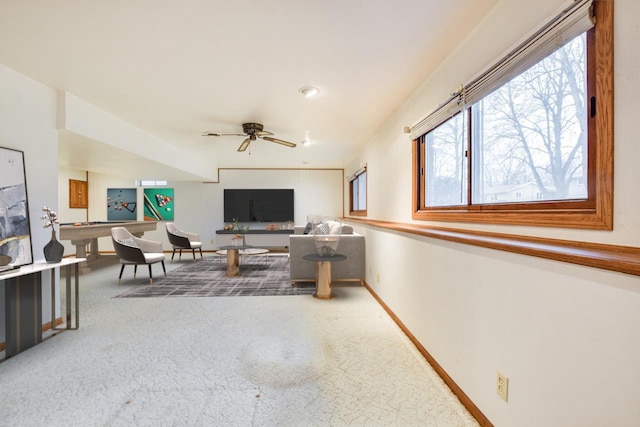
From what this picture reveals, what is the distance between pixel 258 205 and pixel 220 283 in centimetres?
383

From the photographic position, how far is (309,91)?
2873 millimetres

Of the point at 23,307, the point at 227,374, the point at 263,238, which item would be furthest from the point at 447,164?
the point at 263,238

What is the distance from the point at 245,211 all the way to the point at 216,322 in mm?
5344

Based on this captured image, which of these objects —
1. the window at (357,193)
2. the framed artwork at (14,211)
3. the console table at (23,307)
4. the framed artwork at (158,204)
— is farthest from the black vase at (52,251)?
the framed artwork at (158,204)

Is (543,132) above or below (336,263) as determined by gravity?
above

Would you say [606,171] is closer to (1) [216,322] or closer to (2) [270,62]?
(2) [270,62]

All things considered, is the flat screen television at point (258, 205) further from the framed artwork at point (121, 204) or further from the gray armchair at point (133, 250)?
the gray armchair at point (133, 250)

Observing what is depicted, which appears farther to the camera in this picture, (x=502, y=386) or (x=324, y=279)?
(x=324, y=279)

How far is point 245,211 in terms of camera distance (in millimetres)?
8062

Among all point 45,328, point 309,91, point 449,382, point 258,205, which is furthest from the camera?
point 258,205

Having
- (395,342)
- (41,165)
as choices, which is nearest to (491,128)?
(395,342)

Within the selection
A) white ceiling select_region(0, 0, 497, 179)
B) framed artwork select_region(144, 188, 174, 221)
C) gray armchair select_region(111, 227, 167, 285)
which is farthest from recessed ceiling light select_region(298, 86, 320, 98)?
framed artwork select_region(144, 188, 174, 221)

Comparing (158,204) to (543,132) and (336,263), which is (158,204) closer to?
(336,263)

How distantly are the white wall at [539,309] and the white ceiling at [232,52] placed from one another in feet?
1.55
